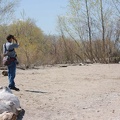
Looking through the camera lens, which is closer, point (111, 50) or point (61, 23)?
point (111, 50)

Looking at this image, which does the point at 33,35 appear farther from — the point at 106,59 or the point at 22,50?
the point at 106,59

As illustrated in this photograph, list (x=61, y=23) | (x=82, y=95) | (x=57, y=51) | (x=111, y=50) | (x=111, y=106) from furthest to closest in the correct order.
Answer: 1. (x=57, y=51)
2. (x=61, y=23)
3. (x=111, y=50)
4. (x=82, y=95)
5. (x=111, y=106)

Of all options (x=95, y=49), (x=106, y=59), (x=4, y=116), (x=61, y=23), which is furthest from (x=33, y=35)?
(x=4, y=116)

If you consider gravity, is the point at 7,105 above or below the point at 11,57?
below

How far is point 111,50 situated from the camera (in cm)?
3105

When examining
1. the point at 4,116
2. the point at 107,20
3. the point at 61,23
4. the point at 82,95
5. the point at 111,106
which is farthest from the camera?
the point at 61,23

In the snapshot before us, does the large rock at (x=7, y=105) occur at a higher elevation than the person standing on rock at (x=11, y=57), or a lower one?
lower

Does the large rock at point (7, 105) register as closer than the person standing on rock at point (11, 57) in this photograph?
Yes

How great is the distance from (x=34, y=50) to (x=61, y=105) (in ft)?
89.8

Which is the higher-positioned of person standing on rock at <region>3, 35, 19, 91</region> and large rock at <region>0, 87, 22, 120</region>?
person standing on rock at <region>3, 35, 19, 91</region>

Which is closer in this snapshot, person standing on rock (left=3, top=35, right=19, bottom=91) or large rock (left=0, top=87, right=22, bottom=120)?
large rock (left=0, top=87, right=22, bottom=120)

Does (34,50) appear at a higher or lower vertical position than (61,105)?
higher

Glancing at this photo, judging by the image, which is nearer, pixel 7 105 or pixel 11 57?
pixel 7 105

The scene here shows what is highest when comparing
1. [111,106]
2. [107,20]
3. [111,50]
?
[107,20]
